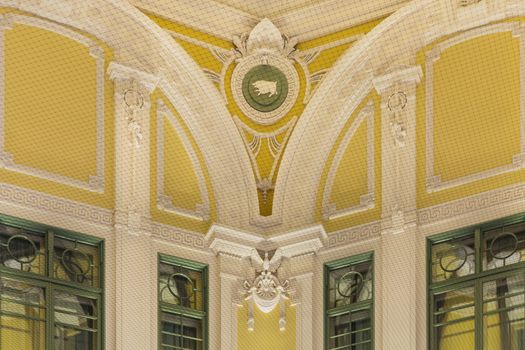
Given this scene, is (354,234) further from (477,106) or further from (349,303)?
(477,106)

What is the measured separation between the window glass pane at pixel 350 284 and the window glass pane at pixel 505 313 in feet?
5.21

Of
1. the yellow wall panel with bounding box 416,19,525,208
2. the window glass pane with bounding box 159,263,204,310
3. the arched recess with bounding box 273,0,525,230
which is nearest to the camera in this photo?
the yellow wall panel with bounding box 416,19,525,208

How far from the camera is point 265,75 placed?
29750mm

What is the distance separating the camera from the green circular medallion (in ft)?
97.4

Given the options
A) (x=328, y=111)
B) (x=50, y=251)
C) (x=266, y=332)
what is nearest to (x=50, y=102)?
(x=50, y=251)

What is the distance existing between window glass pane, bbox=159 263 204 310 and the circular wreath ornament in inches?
84.4

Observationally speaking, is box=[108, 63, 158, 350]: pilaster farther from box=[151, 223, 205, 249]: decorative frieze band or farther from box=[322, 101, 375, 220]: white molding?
box=[322, 101, 375, 220]: white molding

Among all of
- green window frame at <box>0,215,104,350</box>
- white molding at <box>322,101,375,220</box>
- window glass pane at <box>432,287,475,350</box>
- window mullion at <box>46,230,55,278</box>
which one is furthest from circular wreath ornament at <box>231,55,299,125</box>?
window glass pane at <box>432,287,475,350</box>

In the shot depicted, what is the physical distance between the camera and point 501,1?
1128 inches

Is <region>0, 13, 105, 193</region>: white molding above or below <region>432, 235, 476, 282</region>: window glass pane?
above

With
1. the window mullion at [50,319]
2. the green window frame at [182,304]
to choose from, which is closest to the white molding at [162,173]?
the green window frame at [182,304]

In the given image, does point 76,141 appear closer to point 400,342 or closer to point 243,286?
point 243,286

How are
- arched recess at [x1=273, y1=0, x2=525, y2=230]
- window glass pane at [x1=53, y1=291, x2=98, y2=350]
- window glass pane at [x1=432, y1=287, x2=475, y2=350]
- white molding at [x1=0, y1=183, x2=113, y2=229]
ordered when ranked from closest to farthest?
white molding at [x1=0, y1=183, x2=113, y2=229] → window glass pane at [x1=53, y1=291, x2=98, y2=350] → window glass pane at [x1=432, y1=287, x2=475, y2=350] → arched recess at [x1=273, y1=0, x2=525, y2=230]

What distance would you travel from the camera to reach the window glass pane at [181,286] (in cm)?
2870
